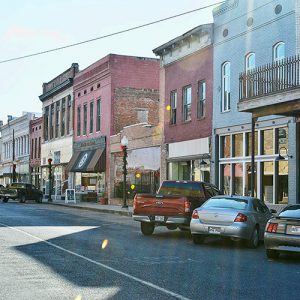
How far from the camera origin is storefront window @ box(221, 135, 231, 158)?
2753 centimetres

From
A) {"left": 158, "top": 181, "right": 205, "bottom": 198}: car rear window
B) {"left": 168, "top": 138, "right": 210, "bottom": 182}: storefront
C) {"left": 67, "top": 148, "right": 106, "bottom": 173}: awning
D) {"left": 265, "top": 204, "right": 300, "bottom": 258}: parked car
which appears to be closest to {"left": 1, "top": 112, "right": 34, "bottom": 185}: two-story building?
{"left": 67, "top": 148, "right": 106, "bottom": 173}: awning

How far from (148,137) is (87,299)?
92.3ft

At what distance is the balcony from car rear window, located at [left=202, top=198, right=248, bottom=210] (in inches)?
153

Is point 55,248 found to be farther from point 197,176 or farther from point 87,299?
point 197,176

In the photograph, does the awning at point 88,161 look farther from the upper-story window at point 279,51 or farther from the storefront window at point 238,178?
the upper-story window at point 279,51

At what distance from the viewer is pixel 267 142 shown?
24.5 meters

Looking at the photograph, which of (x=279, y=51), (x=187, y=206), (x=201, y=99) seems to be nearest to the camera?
(x=187, y=206)

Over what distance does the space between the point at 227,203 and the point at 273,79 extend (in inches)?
216

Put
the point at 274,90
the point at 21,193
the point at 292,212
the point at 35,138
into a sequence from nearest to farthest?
the point at 292,212
the point at 274,90
the point at 21,193
the point at 35,138

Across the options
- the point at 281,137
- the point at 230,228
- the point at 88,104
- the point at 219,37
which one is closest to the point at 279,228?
the point at 230,228

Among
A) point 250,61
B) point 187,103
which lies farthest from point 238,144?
point 187,103

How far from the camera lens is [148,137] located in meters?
35.9

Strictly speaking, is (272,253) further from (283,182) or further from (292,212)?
(283,182)

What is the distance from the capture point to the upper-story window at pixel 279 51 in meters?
23.3
